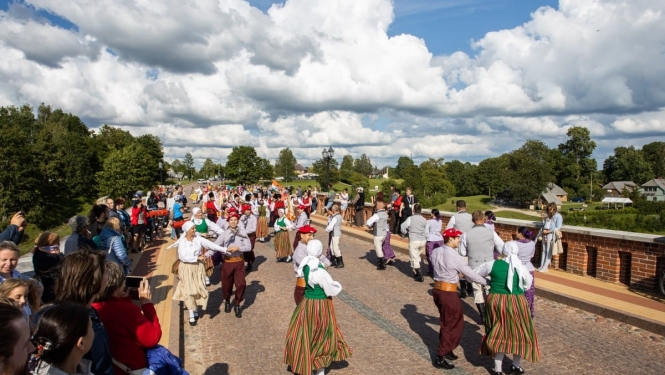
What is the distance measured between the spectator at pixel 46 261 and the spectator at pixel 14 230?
80 cm

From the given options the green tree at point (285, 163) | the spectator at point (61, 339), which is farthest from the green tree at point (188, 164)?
the spectator at point (61, 339)

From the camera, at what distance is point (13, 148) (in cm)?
4953

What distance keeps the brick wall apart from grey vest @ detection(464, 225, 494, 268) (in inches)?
142

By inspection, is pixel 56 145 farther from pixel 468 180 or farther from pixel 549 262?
pixel 468 180

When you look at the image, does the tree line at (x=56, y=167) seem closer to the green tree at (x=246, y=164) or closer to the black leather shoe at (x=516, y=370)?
the green tree at (x=246, y=164)

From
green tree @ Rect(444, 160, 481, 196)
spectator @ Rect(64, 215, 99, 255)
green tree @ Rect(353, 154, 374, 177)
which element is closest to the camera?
spectator @ Rect(64, 215, 99, 255)

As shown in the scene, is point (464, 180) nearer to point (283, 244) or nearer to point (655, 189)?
point (655, 189)

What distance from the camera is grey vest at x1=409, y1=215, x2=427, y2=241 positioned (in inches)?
436

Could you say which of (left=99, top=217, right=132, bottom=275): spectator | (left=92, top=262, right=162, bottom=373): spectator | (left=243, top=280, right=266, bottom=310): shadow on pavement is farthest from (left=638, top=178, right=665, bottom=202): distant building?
(left=92, top=262, right=162, bottom=373): spectator

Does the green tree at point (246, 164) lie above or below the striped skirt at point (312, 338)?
above

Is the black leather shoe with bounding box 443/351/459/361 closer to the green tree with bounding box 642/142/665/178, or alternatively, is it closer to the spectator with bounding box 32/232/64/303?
the spectator with bounding box 32/232/64/303

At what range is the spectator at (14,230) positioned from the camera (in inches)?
257

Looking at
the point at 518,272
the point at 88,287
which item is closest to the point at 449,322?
the point at 518,272

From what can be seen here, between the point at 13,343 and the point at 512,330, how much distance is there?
522cm
